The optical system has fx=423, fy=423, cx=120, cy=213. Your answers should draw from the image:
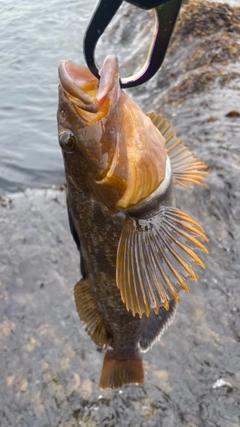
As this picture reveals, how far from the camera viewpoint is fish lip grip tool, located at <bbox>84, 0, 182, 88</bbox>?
1592 mm

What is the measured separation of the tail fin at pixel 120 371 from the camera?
3.23m

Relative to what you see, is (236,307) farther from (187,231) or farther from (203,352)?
(187,231)

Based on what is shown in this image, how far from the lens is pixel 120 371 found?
128 inches

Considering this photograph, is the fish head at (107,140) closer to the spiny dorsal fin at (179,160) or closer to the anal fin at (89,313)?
the spiny dorsal fin at (179,160)

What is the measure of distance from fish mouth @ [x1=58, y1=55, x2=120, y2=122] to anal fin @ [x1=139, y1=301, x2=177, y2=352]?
5.26ft

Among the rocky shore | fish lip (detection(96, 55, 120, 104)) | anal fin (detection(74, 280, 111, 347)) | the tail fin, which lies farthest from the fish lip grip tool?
the rocky shore

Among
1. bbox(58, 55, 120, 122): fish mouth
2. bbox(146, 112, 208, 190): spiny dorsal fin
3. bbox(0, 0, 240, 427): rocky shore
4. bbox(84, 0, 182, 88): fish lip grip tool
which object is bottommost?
bbox(0, 0, 240, 427): rocky shore

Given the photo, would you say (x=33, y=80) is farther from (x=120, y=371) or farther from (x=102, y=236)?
(x=102, y=236)

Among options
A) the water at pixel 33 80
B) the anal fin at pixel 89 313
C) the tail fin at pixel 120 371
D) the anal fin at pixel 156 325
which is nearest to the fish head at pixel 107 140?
the anal fin at pixel 89 313

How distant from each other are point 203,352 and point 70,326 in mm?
1232

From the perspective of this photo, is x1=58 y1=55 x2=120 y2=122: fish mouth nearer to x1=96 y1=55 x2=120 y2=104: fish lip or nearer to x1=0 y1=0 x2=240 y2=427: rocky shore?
x1=96 y1=55 x2=120 y2=104: fish lip

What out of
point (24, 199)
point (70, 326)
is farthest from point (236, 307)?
point (24, 199)

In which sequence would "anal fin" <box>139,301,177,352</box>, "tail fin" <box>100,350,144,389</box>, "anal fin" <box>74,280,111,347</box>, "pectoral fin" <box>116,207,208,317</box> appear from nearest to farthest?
"pectoral fin" <box>116,207,208,317</box>, "anal fin" <box>74,280,111,347</box>, "anal fin" <box>139,301,177,352</box>, "tail fin" <box>100,350,144,389</box>

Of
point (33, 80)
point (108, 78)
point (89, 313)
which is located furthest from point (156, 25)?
point (33, 80)
